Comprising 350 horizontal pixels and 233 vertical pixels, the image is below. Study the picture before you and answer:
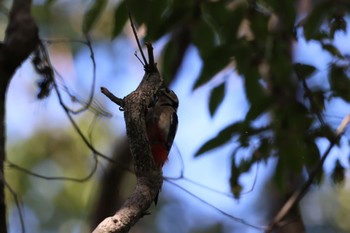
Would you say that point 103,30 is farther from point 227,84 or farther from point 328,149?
point 328,149

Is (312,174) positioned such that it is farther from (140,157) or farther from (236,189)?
(140,157)

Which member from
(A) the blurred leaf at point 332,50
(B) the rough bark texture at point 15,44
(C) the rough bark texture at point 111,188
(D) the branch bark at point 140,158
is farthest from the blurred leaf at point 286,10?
(C) the rough bark texture at point 111,188

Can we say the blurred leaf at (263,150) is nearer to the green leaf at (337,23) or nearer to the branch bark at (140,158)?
the green leaf at (337,23)

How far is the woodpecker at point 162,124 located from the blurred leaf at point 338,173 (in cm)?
78

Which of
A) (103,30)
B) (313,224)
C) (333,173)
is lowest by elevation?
(313,224)

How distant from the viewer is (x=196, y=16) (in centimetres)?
323

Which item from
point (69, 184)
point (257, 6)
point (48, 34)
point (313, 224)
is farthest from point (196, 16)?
point (313, 224)

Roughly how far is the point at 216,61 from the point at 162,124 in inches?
20.3

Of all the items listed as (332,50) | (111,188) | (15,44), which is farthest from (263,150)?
(111,188)

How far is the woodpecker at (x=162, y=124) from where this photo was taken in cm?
265

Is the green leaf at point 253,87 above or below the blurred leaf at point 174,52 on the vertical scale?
below

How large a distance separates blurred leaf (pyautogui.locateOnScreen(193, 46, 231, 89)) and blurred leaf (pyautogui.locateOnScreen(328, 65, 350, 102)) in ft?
1.65

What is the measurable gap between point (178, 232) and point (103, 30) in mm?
3027

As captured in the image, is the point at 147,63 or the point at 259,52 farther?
the point at 259,52
